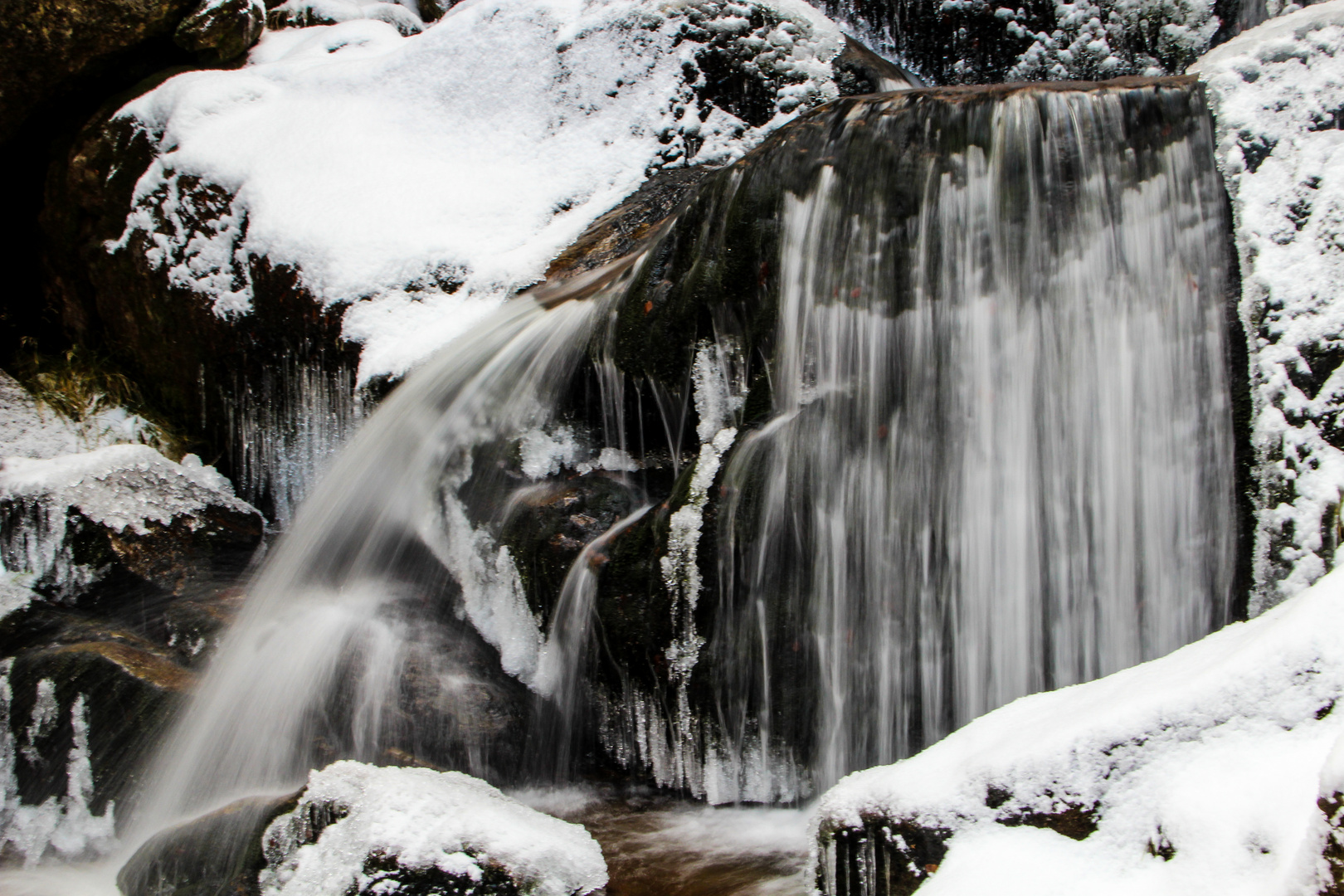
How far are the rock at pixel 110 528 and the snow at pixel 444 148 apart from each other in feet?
3.32

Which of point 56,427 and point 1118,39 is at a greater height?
point 1118,39

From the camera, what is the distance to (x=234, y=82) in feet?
→ 18.8

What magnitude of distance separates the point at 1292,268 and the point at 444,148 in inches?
168

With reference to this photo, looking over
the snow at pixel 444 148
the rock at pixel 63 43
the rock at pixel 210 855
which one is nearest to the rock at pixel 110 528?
the snow at pixel 444 148

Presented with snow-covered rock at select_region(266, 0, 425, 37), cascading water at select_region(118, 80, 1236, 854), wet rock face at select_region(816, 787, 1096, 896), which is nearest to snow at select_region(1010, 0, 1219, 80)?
cascading water at select_region(118, 80, 1236, 854)

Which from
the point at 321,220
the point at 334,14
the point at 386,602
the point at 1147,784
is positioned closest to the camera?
the point at 1147,784

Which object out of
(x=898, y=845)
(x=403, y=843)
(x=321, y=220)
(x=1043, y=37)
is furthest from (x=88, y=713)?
(x=1043, y=37)

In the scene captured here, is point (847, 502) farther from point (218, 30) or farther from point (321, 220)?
point (218, 30)

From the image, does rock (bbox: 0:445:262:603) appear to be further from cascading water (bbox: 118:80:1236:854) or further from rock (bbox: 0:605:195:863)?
cascading water (bbox: 118:80:1236:854)

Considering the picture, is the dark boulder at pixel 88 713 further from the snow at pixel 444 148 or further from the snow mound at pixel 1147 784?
the snow mound at pixel 1147 784

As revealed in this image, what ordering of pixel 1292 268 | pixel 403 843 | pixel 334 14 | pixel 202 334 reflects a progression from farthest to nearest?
pixel 334 14, pixel 202 334, pixel 1292 268, pixel 403 843

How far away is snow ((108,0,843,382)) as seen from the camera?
4.62 m

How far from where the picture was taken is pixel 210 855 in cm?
258

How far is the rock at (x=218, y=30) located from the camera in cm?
598
